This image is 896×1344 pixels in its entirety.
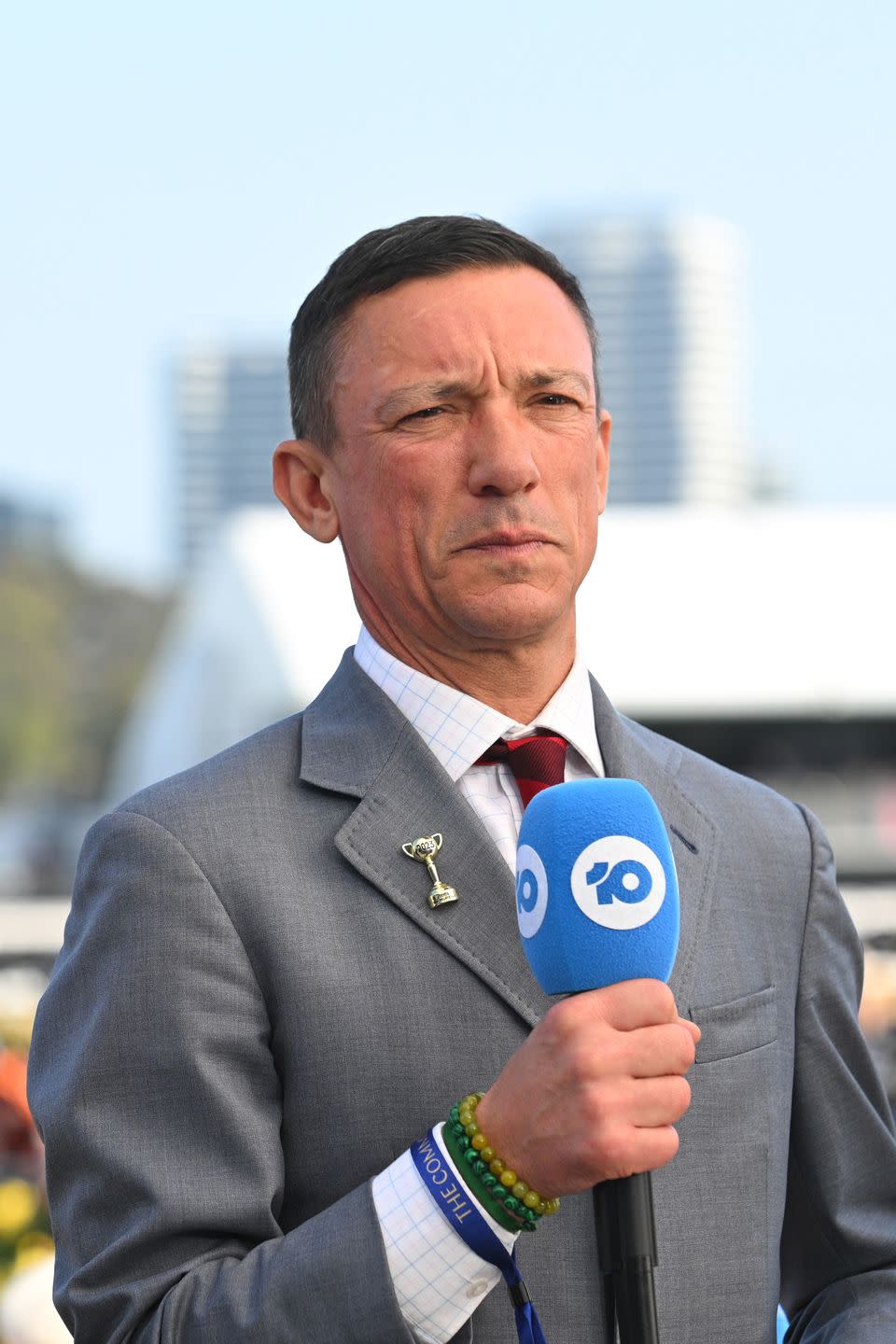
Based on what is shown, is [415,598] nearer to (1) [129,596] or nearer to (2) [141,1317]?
(2) [141,1317]

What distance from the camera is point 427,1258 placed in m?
1.60

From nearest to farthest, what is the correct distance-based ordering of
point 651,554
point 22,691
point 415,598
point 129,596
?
point 415,598 → point 651,554 → point 22,691 → point 129,596

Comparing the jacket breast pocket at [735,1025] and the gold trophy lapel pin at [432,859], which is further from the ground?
the gold trophy lapel pin at [432,859]

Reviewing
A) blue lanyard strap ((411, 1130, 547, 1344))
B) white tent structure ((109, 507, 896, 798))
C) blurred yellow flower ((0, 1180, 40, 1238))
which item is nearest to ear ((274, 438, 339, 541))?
blue lanyard strap ((411, 1130, 547, 1344))

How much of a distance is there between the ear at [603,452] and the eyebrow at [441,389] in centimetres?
18

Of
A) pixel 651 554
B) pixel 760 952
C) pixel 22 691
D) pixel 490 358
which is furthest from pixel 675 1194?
pixel 22 691

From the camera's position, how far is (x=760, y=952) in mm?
2006

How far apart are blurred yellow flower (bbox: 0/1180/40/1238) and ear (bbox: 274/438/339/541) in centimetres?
270

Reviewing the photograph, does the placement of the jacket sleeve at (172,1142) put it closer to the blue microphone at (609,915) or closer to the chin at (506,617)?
the blue microphone at (609,915)

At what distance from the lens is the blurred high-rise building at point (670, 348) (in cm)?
14612

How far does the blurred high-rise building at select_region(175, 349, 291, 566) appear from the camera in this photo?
14125 cm

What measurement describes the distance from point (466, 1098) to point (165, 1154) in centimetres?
30

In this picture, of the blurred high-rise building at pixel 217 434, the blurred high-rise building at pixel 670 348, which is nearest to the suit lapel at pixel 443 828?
the blurred high-rise building at pixel 670 348

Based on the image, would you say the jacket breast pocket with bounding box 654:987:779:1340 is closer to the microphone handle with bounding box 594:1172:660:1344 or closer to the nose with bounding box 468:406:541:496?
the microphone handle with bounding box 594:1172:660:1344
